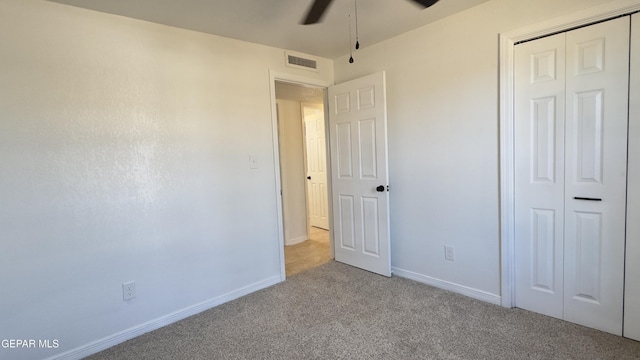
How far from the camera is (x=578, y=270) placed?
210 cm

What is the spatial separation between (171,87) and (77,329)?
181 centimetres

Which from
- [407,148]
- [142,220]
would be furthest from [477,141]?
[142,220]

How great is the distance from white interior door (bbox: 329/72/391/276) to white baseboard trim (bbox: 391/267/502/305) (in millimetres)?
158

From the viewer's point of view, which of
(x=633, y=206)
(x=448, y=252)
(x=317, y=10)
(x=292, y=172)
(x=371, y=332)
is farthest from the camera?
(x=292, y=172)

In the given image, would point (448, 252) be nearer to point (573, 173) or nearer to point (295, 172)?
point (573, 173)

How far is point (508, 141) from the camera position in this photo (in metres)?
2.30


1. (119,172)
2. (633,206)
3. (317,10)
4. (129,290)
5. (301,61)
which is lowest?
(129,290)

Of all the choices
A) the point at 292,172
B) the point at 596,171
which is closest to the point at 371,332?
the point at 596,171

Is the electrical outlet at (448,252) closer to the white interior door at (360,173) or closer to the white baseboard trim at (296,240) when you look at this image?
the white interior door at (360,173)

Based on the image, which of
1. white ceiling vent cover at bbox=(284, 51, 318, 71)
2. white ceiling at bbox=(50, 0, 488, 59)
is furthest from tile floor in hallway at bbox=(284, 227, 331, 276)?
white ceiling at bbox=(50, 0, 488, 59)

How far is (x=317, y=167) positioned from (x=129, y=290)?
11.8 feet

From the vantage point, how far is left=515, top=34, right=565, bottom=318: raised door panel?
83.0 inches

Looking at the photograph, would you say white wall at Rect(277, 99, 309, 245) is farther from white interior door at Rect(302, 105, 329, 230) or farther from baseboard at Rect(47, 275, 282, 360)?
baseboard at Rect(47, 275, 282, 360)

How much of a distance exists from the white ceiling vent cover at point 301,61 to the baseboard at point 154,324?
2.17 meters
